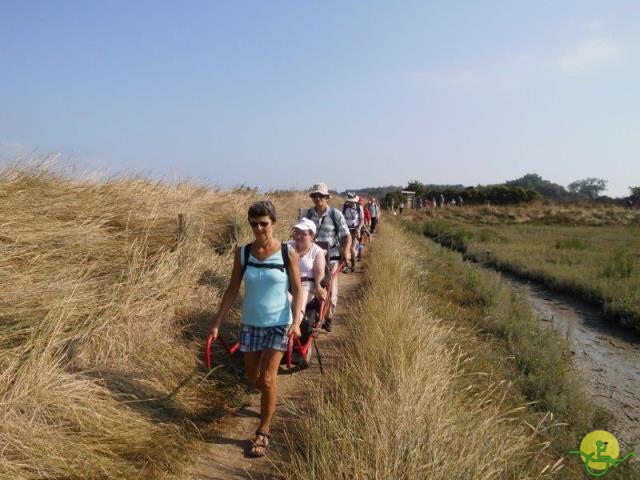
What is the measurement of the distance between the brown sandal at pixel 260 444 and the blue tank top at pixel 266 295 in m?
0.84

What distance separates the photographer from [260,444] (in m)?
3.53

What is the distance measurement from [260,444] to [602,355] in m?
8.68

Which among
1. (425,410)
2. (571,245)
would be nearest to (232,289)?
(425,410)

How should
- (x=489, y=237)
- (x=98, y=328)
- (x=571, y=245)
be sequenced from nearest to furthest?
(x=98, y=328)
(x=571, y=245)
(x=489, y=237)

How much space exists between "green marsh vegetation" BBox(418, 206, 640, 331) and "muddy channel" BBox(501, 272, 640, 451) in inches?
19.9

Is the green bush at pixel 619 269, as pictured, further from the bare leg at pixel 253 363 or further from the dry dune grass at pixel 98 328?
the bare leg at pixel 253 363

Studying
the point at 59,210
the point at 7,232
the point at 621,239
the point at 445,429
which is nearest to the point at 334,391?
the point at 445,429

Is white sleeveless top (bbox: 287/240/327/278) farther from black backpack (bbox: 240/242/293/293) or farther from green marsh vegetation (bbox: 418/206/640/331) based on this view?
green marsh vegetation (bbox: 418/206/640/331)

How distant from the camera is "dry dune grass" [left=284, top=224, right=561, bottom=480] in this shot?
2842mm

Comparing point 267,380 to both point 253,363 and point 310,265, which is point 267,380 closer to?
point 253,363

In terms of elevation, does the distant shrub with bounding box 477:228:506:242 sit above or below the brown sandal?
below

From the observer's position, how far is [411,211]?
46.0 m

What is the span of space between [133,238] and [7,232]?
1.64 metres

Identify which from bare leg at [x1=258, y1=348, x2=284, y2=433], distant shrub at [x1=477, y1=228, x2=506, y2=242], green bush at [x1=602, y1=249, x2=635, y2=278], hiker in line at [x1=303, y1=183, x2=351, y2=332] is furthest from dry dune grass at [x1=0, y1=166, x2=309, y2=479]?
distant shrub at [x1=477, y1=228, x2=506, y2=242]
